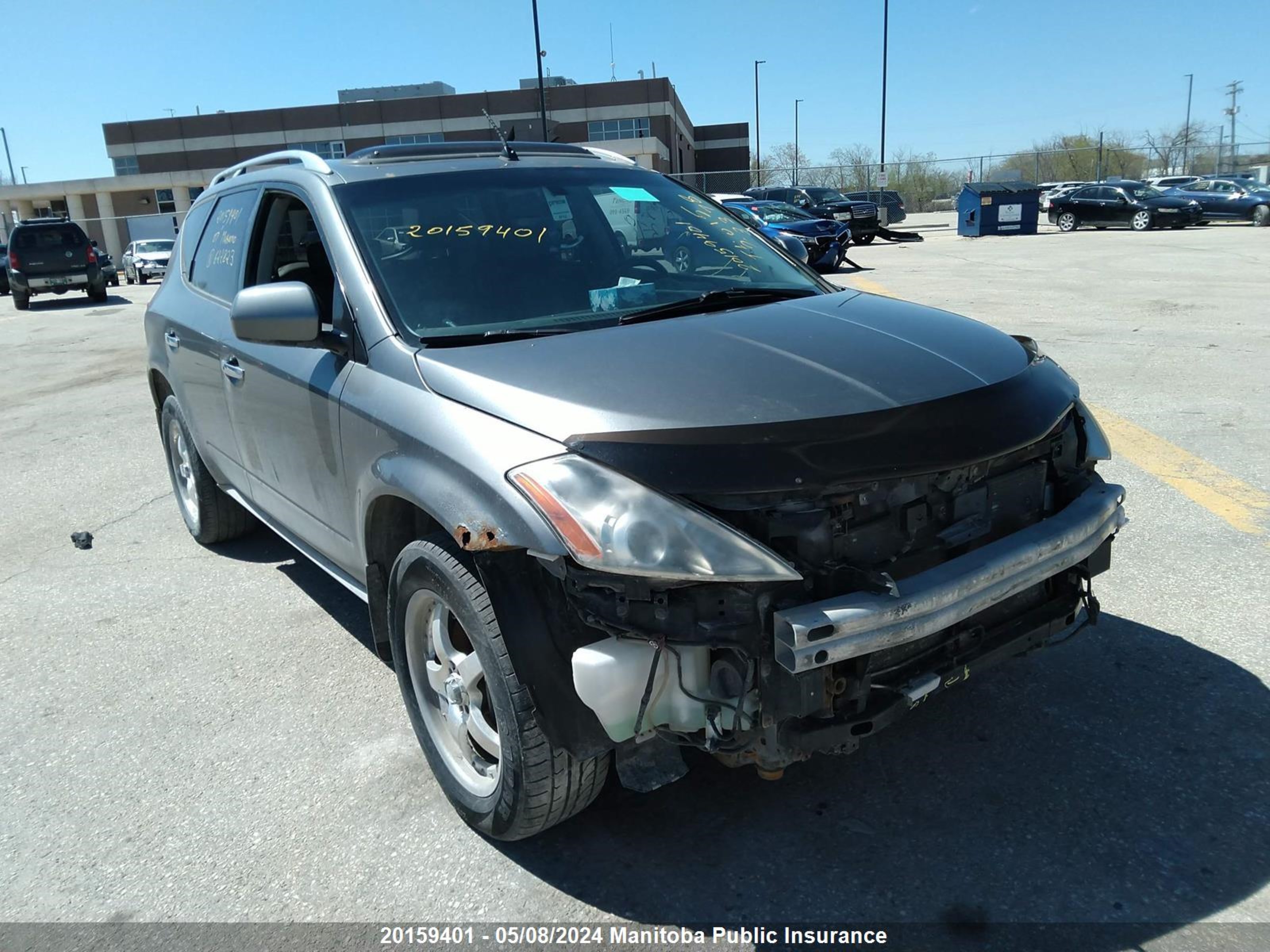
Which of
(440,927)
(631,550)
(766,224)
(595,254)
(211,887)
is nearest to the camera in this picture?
(631,550)

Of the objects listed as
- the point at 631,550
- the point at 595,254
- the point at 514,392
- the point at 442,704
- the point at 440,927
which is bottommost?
the point at 440,927

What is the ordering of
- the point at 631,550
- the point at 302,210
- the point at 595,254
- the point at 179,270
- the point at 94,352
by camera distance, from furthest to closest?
the point at 94,352, the point at 179,270, the point at 302,210, the point at 595,254, the point at 631,550

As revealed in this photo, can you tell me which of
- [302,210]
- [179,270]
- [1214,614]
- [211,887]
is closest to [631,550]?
[211,887]

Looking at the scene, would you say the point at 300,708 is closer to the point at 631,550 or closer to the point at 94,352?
the point at 631,550

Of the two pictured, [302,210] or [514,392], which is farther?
[302,210]

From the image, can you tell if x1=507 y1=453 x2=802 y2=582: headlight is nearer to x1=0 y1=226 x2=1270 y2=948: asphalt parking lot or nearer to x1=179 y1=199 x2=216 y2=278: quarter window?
x1=0 y1=226 x2=1270 y2=948: asphalt parking lot

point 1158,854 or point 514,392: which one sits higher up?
point 514,392

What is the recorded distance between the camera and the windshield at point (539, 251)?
310 cm

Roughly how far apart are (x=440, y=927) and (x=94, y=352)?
14630 mm

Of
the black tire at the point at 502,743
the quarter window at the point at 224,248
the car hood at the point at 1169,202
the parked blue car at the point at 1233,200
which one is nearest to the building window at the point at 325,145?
the car hood at the point at 1169,202

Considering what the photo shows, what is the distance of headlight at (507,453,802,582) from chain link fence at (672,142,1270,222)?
136ft

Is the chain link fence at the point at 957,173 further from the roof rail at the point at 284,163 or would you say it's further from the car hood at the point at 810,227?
the roof rail at the point at 284,163

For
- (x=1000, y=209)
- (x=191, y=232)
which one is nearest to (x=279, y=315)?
(x=191, y=232)

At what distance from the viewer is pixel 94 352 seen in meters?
14.6
